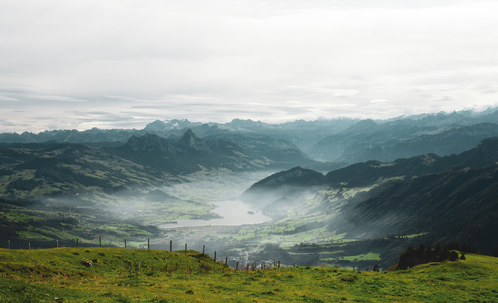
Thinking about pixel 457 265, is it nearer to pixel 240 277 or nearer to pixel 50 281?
pixel 240 277

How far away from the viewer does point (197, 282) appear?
50969 mm

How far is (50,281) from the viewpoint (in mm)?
42344

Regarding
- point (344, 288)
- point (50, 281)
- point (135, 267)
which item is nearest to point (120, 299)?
point (50, 281)

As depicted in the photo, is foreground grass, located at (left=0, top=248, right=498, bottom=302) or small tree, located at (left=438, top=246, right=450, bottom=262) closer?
foreground grass, located at (left=0, top=248, right=498, bottom=302)

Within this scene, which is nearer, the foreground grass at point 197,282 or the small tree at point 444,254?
the foreground grass at point 197,282

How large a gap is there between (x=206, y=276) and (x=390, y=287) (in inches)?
1325

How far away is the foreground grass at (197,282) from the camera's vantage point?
3822cm

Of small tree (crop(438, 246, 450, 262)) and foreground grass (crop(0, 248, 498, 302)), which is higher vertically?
foreground grass (crop(0, 248, 498, 302))

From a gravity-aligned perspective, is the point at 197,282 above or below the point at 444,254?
above

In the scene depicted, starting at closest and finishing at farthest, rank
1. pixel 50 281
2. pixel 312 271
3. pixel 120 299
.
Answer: pixel 120 299 → pixel 50 281 → pixel 312 271

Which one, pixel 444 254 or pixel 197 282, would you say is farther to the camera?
→ pixel 444 254

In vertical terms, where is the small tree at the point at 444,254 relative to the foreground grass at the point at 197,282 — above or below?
below

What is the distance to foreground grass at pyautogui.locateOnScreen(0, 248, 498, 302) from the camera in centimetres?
3822

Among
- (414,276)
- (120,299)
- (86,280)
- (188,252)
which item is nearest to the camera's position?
(120,299)
